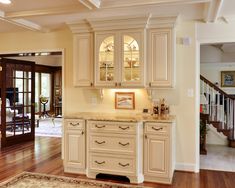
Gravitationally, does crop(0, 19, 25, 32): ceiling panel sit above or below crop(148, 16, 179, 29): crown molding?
above

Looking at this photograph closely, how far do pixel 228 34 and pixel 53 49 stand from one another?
3.09 m

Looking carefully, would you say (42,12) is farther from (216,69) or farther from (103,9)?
(216,69)

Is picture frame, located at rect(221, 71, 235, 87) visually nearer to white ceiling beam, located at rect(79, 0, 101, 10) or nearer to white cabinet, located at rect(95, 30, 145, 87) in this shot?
white cabinet, located at rect(95, 30, 145, 87)

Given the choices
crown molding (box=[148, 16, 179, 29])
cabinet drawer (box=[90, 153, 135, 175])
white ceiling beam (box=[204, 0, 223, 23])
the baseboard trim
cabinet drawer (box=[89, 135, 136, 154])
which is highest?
white ceiling beam (box=[204, 0, 223, 23])

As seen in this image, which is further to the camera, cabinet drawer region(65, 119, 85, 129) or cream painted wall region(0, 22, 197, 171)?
cream painted wall region(0, 22, 197, 171)

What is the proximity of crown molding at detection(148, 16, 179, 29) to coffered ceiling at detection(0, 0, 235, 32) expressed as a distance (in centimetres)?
6

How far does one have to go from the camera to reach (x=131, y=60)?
13.2 ft

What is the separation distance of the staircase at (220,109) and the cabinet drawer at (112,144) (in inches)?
112

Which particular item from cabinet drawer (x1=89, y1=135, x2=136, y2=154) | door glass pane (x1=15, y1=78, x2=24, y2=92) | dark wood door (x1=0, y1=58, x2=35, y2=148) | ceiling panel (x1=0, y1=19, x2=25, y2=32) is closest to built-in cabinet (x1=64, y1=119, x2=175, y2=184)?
cabinet drawer (x1=89, y1=135, x2=136, y2=154)

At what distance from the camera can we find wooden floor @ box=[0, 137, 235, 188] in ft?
11.9

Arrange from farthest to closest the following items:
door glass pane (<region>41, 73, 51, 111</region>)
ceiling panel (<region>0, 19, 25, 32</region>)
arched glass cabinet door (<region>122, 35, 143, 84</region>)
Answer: door glass pane (<region>41, 73, 51, 111</region>), ceiling panel (<region>0, 19, 25, 32</region>), arched glass cabinet door (<region>122, 35, 143, 84</region>)

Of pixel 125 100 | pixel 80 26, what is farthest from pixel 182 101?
pixel 80 26

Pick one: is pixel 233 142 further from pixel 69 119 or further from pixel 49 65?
pixel 49 65

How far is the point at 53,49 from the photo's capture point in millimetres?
4828
